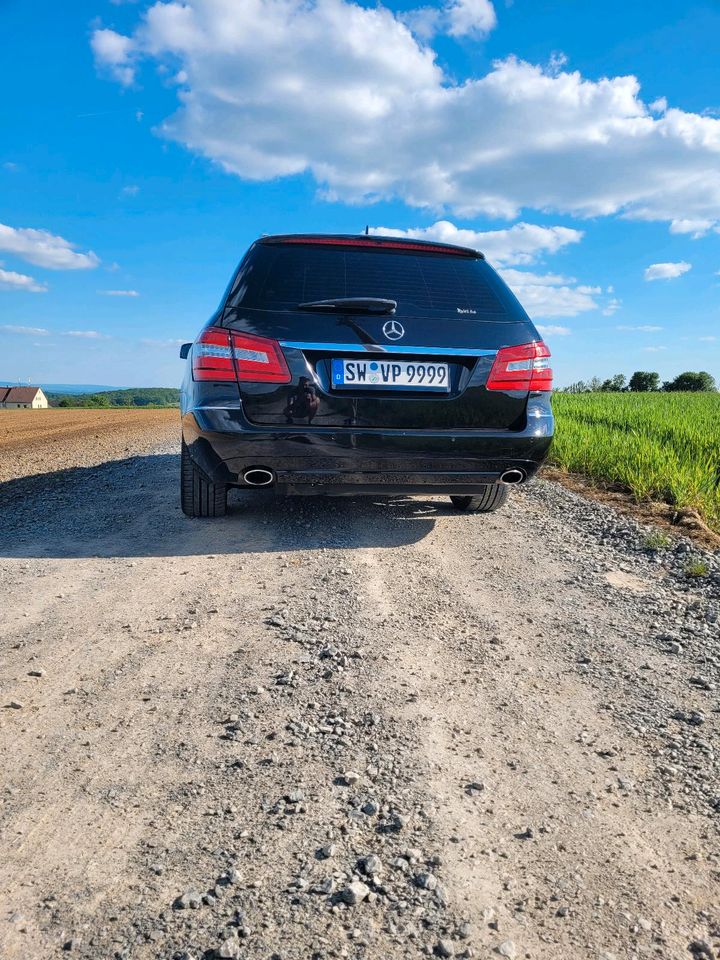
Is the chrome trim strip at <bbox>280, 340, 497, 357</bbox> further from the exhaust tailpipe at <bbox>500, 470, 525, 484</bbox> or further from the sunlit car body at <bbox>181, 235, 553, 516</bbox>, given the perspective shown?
the exhaust tailpipe at <bbox>500, 470, 525, 484</bbox>

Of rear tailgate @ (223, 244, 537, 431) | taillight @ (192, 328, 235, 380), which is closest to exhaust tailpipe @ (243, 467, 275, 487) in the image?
rear tailgate @ (223, 244, 537, 431)

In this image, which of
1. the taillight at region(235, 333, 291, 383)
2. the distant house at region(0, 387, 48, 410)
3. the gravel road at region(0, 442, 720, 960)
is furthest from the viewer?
the distant house at region(0, 387, 48, 410)

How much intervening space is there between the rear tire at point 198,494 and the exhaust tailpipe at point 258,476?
0.64 meters

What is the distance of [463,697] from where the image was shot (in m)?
2.29

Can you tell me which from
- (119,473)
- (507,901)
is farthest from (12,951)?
(119,473)

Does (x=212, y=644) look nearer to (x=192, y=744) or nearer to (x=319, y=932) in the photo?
(x=192, y=744)

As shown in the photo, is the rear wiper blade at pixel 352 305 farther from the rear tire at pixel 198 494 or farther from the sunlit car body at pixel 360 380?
the rear tire at pixel 198 494

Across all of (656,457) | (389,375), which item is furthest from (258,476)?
(656,457)

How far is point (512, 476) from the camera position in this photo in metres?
4.14

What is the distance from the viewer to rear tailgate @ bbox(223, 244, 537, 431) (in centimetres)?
379

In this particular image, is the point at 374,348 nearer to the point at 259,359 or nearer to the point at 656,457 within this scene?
the point at 259,359

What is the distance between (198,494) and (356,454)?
1.36 meters

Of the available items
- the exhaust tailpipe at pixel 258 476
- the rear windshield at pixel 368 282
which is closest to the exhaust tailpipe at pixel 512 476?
the rear windshield at pixel 368 282

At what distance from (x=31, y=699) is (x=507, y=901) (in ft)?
5.48
